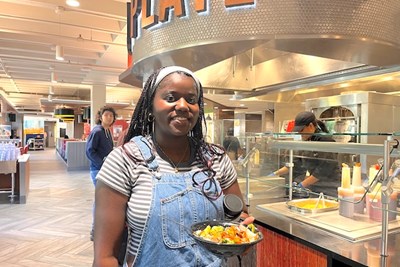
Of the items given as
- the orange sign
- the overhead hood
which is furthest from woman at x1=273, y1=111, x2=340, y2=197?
the orange sign

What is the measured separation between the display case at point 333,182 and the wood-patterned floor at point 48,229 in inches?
83.9

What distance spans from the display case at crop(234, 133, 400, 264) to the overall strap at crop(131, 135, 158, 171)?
1.04 m

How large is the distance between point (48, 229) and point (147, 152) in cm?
403

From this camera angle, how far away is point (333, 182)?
2.22m

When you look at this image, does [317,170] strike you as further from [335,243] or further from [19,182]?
[19,182]

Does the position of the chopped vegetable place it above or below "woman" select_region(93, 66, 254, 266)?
below

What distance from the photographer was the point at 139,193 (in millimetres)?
1076

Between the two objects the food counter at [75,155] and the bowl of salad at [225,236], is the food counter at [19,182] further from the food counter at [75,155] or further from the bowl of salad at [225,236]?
the bowl of salad at [225,236]

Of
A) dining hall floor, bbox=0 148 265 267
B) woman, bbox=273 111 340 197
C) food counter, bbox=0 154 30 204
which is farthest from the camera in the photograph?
food counter, bbox=0 154 30 204

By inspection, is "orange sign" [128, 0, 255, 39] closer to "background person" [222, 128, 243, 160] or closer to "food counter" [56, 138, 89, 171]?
"background person" [222, 128, 243, 160]

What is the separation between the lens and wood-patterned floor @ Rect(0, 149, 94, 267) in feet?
11.4

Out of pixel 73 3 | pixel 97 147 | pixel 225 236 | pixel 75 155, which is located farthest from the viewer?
pixel 75 155

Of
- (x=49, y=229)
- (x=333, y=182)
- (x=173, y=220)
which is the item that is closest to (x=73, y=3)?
(x=49, y=229)

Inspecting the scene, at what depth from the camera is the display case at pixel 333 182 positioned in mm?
1544
